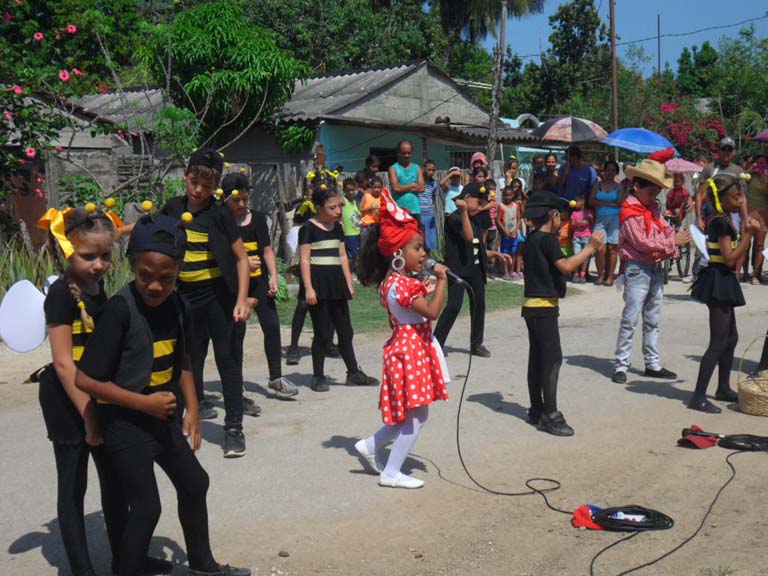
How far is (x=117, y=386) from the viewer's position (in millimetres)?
3469

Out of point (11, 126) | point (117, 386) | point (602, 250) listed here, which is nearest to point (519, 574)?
point (117, 386)

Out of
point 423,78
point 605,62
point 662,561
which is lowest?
point 662,561

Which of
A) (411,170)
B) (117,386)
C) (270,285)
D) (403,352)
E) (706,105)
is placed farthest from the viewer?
(706,105)

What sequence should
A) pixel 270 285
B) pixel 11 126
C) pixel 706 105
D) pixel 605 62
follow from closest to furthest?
pixel 270 285, pixel 11 126, pixel 605 62, pixel 706 105

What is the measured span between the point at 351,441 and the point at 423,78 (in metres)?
17.7

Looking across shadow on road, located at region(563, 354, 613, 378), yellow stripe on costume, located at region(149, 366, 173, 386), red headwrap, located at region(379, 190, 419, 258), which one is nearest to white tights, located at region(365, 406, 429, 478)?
red headwrap, located at region(379, 190, 419, 258)

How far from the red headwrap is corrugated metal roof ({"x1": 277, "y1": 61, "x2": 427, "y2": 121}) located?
42.8ft

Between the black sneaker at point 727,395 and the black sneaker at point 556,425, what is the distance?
1.80m

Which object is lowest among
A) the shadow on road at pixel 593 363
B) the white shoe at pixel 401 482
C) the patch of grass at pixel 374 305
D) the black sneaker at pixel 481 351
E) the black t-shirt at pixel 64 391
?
the white shoe at pixel 401 482

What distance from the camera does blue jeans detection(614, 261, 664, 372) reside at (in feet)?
25.8

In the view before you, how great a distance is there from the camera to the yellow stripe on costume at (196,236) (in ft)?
19.1

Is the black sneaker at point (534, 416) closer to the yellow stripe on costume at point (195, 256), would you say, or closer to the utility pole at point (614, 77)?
the yellow stripe on costume at point (195, 256)

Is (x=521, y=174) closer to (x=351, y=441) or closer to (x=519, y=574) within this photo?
(x=351, y=441)

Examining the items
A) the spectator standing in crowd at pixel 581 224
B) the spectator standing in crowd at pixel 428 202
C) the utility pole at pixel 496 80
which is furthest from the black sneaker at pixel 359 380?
the utility pole at pixel 496 80
